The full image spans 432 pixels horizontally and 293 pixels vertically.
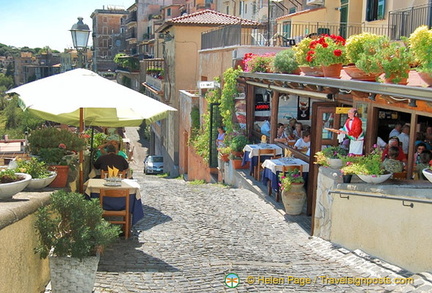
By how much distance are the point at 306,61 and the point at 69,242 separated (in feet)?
26.8

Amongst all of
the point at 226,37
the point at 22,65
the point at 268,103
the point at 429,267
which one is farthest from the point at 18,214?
the point at 22,65

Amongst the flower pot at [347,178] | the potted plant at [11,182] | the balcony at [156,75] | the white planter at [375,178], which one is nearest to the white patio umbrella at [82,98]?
the potted plant at [11,182]

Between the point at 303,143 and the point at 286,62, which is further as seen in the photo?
the point at 303,143

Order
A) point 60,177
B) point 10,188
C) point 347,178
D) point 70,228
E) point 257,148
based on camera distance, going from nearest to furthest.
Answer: point 10,188
point 70,228
point 60,177
point 347,178
point 257,148

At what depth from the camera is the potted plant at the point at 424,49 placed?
7648 millimetres

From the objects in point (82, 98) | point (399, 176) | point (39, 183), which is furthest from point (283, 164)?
point (39, 183)

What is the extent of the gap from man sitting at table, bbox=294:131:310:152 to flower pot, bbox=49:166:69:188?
7.97 m

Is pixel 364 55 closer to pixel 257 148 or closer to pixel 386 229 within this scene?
pixel 386 229

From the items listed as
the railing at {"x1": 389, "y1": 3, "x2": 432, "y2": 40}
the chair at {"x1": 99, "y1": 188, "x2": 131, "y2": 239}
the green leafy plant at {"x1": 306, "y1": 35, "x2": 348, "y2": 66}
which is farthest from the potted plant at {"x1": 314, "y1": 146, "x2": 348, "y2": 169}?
the railing at {"x1": 389, "y1": 3, "x2": 432, "y2": 40}

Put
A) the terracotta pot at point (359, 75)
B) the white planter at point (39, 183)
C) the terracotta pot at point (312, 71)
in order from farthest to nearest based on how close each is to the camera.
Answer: the terracotta pot at point (312, 71)
the terracotta pot at point (359, 75)
the white planter at point (39, 183)

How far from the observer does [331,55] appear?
1108 cm

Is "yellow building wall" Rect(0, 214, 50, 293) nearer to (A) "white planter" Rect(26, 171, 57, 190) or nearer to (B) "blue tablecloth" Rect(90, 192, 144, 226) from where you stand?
(A) "white planter" Rect(26, 171, 57, 190)

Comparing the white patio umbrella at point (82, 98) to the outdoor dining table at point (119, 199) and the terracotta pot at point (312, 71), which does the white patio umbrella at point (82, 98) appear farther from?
the terracotta pot at point (312, 71)

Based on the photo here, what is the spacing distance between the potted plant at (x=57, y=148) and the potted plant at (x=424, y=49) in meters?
5.13
